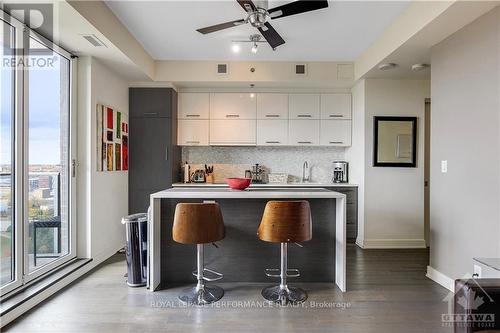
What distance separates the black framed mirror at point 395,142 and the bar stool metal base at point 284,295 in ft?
7.94

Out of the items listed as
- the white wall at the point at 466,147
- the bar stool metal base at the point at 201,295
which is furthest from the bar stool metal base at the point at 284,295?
the white wall at the point at 466,147

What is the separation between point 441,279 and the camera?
2971 mm

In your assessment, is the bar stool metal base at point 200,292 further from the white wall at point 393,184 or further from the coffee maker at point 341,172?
the coffee maker at point 341,172

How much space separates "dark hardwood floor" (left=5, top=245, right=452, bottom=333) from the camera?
219 cm

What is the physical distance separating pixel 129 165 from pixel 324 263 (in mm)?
3224

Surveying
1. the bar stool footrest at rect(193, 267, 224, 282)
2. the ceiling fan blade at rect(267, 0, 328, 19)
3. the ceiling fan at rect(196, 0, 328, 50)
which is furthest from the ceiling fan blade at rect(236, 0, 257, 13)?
the bar stool footrest at rect(193, 267, 224, 282)

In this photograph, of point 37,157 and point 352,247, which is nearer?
point 37,157

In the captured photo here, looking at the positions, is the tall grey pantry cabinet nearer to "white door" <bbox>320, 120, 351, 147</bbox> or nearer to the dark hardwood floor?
the dark hardwood floor

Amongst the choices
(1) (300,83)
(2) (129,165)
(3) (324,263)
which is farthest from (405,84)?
(2) (129,165)

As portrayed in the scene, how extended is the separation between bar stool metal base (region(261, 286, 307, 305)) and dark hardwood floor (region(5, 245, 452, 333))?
0.08 metres

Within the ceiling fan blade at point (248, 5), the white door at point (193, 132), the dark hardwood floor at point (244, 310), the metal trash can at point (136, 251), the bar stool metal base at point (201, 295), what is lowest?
the dark hardwood floor at point (244, 310)

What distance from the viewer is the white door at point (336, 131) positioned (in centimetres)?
482

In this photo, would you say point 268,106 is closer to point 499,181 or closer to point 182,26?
point 182,26

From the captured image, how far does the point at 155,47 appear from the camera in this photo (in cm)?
392
